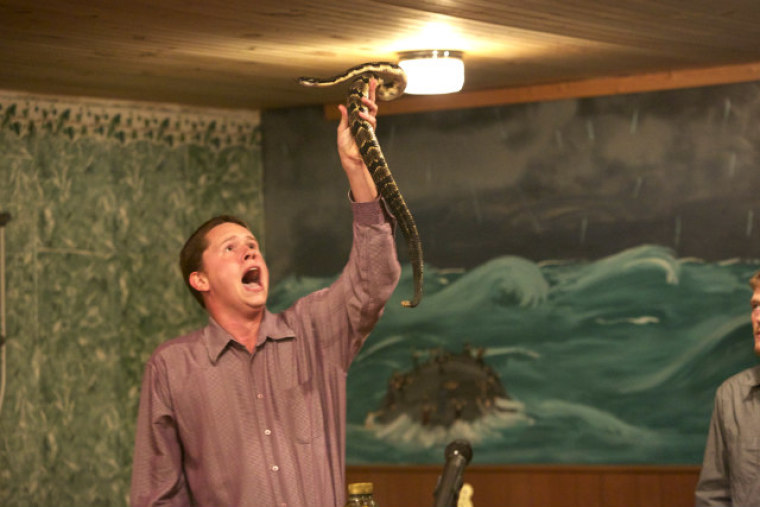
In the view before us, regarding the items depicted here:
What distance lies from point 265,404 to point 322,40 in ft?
5.58

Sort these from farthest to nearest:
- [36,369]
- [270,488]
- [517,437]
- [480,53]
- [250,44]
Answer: [517,437], [36,369], [480,53], [250,44], [270,488]

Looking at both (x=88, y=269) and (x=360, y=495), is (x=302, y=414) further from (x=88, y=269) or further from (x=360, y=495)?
(x=88, y=269)

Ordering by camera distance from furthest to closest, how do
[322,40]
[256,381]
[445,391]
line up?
[445,391] → [322,40] → [256,381]

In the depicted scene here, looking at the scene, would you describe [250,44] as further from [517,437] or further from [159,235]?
[517,437]

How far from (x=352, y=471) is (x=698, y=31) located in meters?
2.90

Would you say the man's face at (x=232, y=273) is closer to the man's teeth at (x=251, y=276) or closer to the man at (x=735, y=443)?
the man's teeth at (x=251, y=276)

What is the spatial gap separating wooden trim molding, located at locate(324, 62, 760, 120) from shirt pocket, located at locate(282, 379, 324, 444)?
9.95ft

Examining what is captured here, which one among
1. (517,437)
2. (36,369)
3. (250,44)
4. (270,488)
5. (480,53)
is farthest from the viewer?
(517,437)

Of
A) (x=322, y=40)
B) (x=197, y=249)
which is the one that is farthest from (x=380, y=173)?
(x=322, y=40)

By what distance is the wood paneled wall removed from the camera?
5402 millimetres

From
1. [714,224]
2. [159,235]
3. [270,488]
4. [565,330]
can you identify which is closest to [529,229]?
[565,330]

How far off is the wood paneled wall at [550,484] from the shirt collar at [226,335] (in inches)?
108

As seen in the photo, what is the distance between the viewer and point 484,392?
5785 millimetres

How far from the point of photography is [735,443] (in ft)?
12.8
